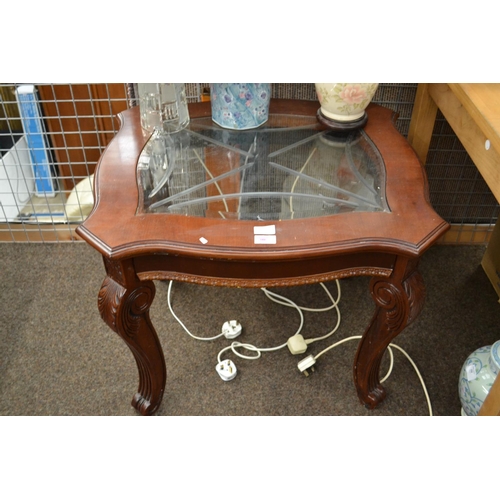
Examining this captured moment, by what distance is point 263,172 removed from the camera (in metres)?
0.99

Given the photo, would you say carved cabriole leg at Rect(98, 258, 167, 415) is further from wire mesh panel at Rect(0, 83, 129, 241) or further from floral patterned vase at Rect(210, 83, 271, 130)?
wire mesh panel at Rect(0, 83, 129, 241)

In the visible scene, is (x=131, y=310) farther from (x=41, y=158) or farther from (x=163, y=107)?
(x=41, y=158)

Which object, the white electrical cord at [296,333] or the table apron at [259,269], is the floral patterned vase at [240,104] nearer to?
the table apron at [259,269]

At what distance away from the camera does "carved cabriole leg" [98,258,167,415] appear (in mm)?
882

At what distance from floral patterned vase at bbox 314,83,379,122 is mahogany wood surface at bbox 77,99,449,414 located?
12 centimetres

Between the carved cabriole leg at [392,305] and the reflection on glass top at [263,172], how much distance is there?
0.39ft

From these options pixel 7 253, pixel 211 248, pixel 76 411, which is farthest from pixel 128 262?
pixel 7 253

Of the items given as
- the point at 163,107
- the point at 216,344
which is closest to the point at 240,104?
the point at 163,107

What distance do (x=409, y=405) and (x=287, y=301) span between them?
39 cm

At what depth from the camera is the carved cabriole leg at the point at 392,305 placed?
90 centimetres

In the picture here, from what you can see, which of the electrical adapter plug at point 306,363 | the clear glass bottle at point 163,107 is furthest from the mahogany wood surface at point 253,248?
the electrical adapter plug at point 306,363

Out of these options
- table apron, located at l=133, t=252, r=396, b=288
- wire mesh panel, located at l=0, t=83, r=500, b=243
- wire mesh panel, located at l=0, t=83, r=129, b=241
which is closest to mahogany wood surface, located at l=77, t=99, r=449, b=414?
table apron, located at l=133, t=252, r=396, b=288

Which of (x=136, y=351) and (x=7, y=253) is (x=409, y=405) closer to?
(x=136, y=351)

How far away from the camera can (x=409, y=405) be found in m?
1.17
